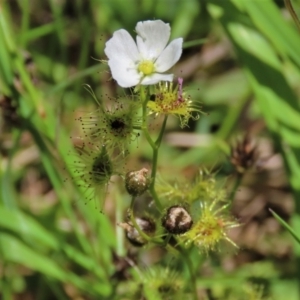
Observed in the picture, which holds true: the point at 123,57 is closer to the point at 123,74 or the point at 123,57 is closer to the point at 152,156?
the point at 123,74

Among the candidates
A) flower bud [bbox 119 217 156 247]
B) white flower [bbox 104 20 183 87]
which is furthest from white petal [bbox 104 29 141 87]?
flower bud [bbox 119 217 156 247]

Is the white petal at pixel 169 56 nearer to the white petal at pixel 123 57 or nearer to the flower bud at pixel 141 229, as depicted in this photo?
the white petal at pixel 123 57

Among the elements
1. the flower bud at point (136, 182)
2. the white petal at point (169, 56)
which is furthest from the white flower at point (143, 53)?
the flower bud at point (136, 182)

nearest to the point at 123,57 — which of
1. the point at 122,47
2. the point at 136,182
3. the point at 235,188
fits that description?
the point at 122,47

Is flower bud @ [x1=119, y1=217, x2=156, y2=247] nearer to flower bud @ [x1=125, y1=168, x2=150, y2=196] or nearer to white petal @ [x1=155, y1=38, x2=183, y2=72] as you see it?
flower bud @ [x1=125, y1=168, x2=150, y2=196]

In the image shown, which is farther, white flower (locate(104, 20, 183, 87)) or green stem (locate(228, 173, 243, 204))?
green stem (locate(228, 173, 243, 204))

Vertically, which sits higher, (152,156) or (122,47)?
(122,47)
